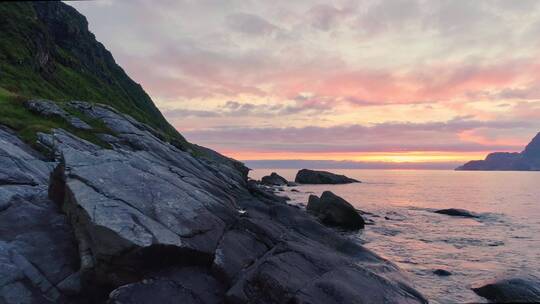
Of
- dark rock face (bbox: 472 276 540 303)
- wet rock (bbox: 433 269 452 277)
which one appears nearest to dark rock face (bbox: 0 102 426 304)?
dark rock face (bbox: 472 276 540 303)

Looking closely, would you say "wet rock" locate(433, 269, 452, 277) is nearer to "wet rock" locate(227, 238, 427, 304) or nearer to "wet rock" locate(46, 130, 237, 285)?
"wet rock" locate(227, 238, 427, 304)

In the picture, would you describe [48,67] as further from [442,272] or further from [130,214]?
[442,272]

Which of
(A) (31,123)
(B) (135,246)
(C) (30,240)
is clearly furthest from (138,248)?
(A) (31,123)

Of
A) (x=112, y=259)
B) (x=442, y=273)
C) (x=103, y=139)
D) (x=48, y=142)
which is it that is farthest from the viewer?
(x=103, y=139)

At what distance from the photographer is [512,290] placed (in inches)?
790

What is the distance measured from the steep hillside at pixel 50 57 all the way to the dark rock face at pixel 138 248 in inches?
877

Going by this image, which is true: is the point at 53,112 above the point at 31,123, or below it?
above

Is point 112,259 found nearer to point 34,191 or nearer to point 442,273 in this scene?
point 34,191

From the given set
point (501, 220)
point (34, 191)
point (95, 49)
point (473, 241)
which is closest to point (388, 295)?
point (34, 191)

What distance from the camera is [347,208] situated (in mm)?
44031

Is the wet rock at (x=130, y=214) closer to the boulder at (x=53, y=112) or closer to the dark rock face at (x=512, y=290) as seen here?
the boulder at (x=53, y=112)

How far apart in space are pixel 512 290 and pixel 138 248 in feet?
61.5

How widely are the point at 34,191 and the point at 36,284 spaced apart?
5.90 meters

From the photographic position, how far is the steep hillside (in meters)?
64.3
